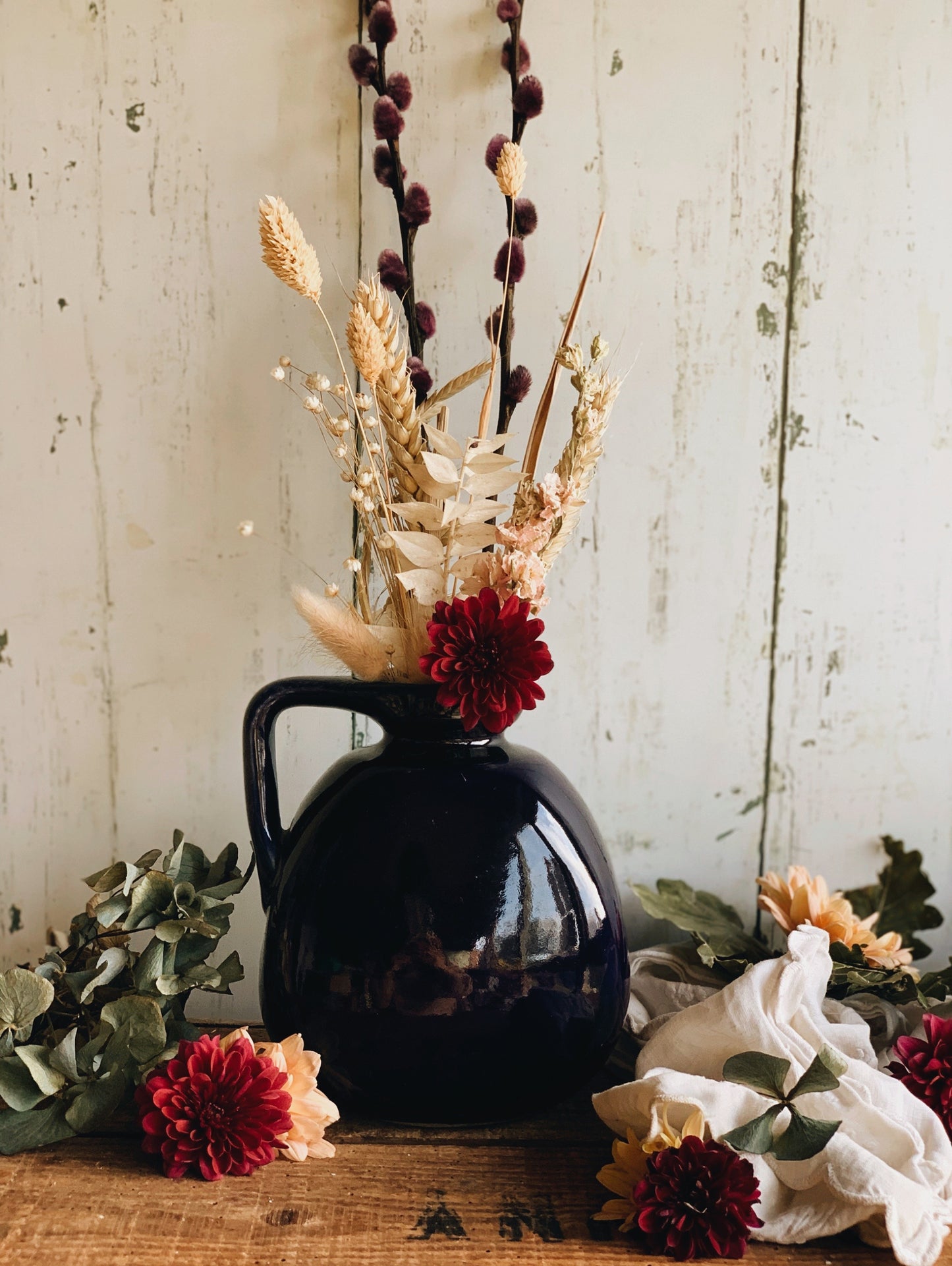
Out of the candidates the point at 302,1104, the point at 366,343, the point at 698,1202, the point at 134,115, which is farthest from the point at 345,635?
the point at 134,115

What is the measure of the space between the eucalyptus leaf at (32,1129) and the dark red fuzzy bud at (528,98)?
827 mm

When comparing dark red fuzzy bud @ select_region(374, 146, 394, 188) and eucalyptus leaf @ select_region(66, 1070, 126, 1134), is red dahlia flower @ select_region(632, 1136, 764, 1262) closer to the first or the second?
eucalyptus leaf @ select_region(66, 1070, 126, 1134)

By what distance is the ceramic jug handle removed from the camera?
72cm

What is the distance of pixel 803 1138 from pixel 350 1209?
280mm

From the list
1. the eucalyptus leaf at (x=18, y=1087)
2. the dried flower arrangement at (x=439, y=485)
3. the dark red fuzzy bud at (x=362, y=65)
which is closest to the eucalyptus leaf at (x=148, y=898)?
the eucalyptus leaf at (x=18, y=1087)

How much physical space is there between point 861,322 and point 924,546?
0.22 meters

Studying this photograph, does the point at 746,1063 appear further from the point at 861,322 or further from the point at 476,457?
the point at 861,322

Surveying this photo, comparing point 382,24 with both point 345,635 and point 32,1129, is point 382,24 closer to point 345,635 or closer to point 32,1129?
point 345,635

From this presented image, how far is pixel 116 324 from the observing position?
88 cm

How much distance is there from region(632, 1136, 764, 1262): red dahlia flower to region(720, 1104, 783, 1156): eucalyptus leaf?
1 centimetres

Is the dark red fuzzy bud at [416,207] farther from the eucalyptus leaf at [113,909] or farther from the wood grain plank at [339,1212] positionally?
the wood grain plank at [339,1212]

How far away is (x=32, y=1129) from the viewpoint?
654 millimetres

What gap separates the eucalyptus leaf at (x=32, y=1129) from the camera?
0.65 m

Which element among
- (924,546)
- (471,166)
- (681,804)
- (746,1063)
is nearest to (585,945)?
(746,1063)
